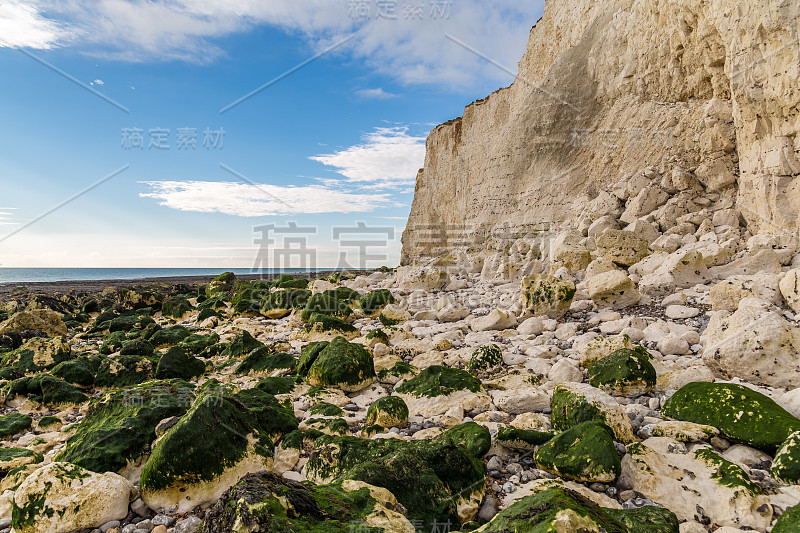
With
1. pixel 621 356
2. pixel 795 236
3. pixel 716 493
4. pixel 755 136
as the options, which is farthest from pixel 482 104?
pixel 716 493

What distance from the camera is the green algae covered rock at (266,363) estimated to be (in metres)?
7.01

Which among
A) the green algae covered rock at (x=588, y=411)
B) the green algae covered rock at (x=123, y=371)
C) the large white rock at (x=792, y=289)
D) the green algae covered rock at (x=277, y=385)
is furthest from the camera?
the green algae covered rock at (x=123, y=371)

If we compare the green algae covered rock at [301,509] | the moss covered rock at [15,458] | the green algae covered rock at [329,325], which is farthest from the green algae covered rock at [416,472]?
the green algae covered rock at [329,325]

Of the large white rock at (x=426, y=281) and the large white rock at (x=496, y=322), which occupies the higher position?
the large white rock at (x=426, y=281)

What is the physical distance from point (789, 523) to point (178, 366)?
7.86m

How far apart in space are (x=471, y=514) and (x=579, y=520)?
112 cm

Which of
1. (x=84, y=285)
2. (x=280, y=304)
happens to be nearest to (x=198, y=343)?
(x=280, y=304)

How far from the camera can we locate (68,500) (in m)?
2.97

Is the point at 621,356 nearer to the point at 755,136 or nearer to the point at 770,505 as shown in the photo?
the point at 770,505

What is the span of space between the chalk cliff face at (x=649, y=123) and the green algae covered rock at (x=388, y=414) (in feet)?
31.5

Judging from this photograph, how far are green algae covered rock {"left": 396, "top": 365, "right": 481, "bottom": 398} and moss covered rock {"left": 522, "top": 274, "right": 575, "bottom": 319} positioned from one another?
11.4 ft

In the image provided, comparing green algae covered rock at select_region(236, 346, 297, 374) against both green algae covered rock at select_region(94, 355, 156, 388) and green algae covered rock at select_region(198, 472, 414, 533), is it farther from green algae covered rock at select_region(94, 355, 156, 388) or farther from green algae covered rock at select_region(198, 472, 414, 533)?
green algae covered rock at select_region(198, 472, 414, 533)

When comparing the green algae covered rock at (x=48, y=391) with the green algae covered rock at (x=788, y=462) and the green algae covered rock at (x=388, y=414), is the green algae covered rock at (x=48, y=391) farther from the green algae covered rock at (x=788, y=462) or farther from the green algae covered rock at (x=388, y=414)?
the green algae covered rock at (x=788, y=462)

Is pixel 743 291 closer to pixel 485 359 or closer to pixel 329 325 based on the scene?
pixel 485 359
